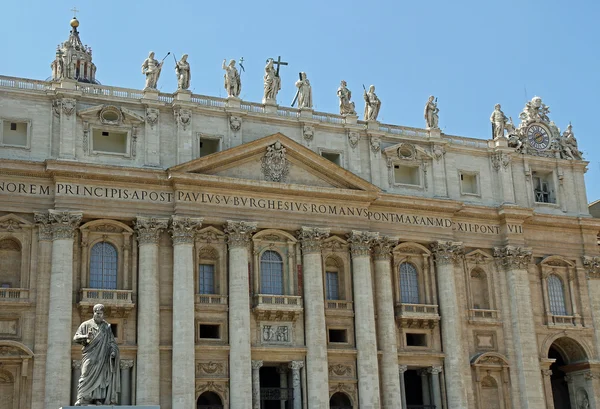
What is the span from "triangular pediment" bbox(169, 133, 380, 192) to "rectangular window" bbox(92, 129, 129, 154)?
10.5ft

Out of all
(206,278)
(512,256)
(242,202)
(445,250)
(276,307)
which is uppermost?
(242,202)

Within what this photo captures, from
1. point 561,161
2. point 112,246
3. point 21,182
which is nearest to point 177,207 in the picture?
point 112,246

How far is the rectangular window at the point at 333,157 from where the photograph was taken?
45.6 metres

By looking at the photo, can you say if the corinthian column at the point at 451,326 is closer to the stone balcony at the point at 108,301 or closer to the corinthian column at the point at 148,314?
the corinthian column at the point at 148,314

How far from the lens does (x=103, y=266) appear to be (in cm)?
4016

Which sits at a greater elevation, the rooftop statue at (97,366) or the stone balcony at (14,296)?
the stone balcony at (14,296)

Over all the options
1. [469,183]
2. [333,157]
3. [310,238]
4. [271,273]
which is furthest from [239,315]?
[469,183]

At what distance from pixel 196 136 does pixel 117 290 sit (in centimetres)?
794

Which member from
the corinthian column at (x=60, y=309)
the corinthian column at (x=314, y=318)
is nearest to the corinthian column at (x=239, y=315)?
the corinthian column at (x=314, y=318)

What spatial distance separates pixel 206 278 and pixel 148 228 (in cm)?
355

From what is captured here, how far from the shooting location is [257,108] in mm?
44781

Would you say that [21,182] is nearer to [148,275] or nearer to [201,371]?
[148,275]

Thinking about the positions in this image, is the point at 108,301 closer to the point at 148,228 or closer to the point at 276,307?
the point at 148,228

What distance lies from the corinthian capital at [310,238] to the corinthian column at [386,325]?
3.02 metres
